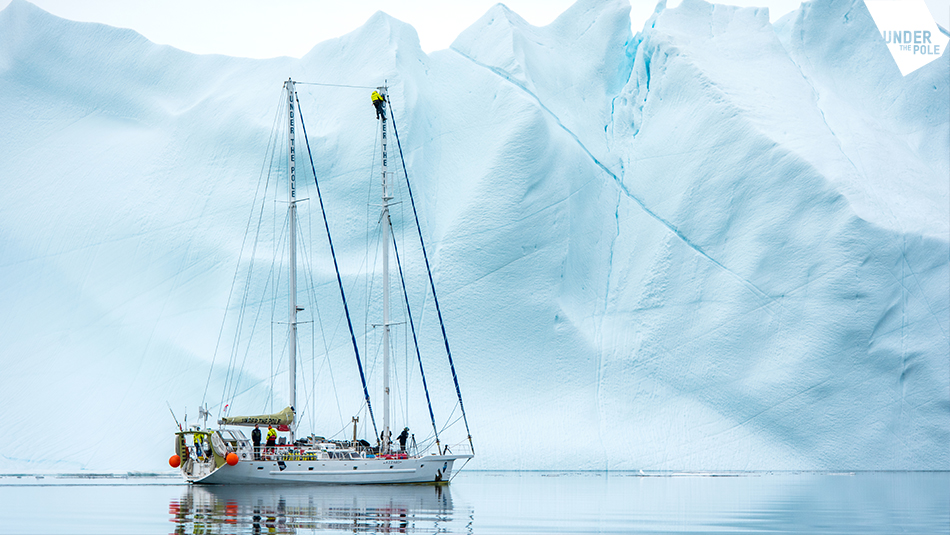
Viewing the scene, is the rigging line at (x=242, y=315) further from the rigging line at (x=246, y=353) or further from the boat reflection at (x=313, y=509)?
the boat reflection at (x=313, y=509)

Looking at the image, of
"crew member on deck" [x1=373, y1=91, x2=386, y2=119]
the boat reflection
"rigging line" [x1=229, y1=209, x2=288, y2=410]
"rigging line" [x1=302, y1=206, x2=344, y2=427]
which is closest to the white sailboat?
the boat reflection

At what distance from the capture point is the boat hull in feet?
62.8

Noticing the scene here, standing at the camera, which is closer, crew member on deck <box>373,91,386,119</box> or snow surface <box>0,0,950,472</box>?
crew member on deck <box>373,91,386,119</box>

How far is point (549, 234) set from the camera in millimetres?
27141

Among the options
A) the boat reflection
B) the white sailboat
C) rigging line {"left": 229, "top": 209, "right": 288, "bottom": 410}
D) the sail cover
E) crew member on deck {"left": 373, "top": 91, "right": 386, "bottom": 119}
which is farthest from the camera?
rigging line {"left": 229, "top": 209, "right": 288, "bottom": 410}

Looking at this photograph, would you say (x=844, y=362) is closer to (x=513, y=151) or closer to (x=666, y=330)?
(x=666, y=330)

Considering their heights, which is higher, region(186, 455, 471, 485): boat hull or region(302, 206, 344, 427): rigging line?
region(302, 206, 344, 427): rigging line

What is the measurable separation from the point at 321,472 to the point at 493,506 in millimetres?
5815

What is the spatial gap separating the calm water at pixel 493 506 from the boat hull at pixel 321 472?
0.29 metres

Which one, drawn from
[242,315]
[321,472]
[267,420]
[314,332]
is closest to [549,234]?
[314,332]

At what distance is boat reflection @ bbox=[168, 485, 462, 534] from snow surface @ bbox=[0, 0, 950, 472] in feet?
19.0

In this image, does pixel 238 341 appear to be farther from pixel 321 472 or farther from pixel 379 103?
pixel 379 103

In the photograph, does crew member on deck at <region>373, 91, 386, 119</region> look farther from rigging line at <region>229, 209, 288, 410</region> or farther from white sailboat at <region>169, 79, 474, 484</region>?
white sailboat at <region>169, 79, 474, 484</region>

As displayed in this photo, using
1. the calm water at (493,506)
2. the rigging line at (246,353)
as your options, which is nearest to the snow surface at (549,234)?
the rigging line at (246,353)
